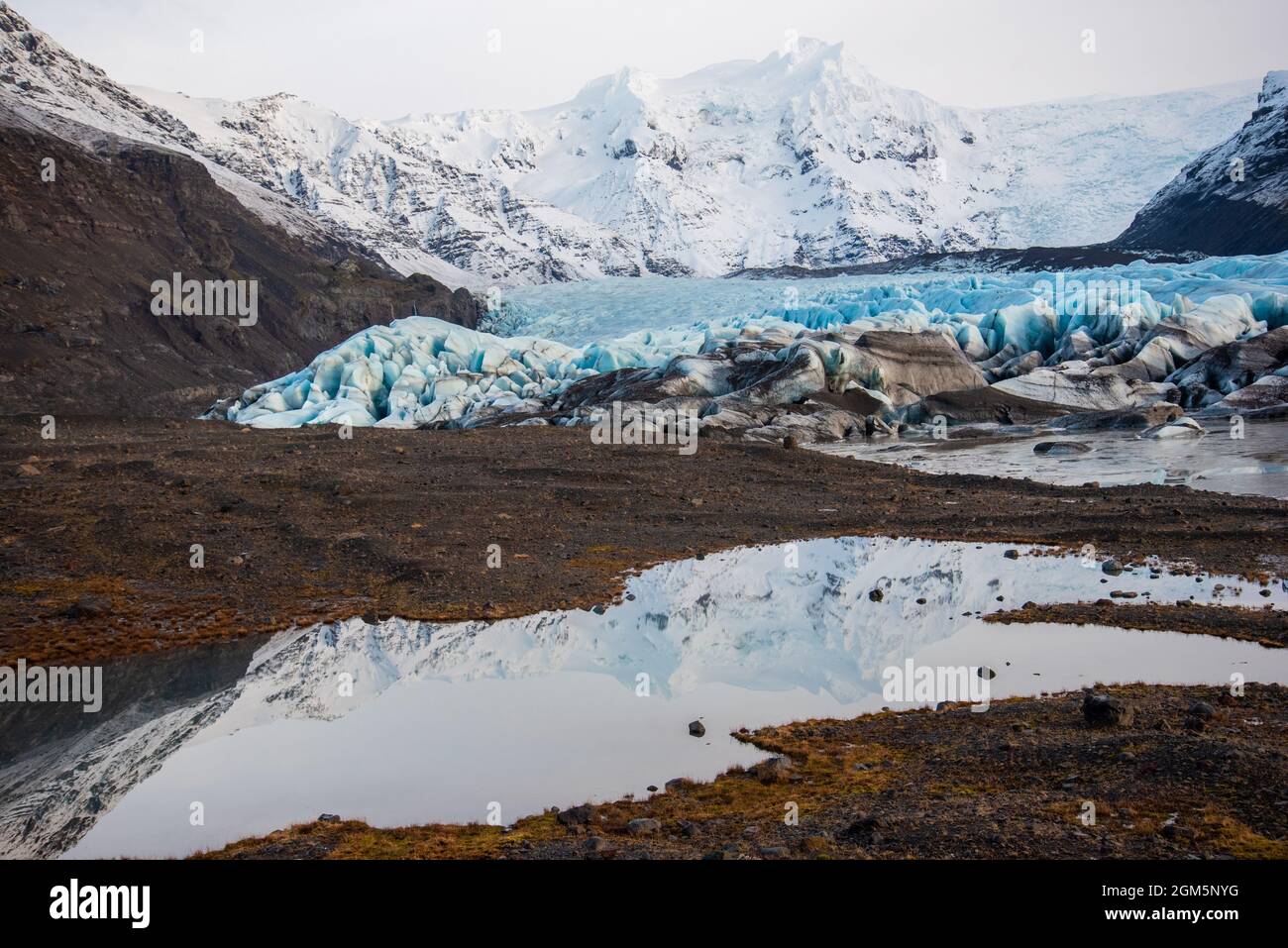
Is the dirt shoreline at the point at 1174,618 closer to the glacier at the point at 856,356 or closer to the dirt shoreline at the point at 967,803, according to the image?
the dirt shoreline at the point at 967,803

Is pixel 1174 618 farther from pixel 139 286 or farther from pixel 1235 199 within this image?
pixel 1235 199

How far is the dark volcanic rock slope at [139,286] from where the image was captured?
7644 centimetres

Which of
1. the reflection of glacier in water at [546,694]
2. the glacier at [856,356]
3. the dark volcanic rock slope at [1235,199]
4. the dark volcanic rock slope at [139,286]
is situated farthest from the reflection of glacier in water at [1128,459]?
the dark volcanic rock slope at [1235,199]

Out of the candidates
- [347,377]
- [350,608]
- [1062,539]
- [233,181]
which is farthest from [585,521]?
[233,181]

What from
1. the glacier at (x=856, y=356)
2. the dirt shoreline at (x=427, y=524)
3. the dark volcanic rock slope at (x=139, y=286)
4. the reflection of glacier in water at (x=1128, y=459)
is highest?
the dark volcanic rock slope at (x=139, y=286)

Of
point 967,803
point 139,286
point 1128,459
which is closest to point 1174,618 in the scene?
point 967,803

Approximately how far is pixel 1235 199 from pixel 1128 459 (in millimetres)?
129119

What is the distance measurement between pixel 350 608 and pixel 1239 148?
516 feet

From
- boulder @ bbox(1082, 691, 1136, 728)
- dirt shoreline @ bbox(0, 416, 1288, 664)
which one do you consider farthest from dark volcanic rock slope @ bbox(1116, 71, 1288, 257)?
boulder @ bbox(1082, 691, 1136, 728)

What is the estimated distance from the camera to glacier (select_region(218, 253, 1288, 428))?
44281 mm

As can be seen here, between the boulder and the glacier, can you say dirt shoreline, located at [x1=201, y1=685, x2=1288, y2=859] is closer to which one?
the boulder

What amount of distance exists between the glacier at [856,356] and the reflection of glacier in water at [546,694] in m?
26.9
